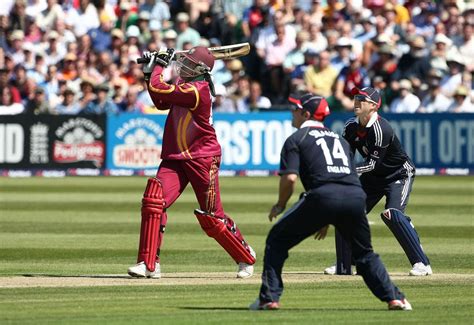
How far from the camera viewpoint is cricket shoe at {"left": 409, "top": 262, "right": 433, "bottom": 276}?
504 inches

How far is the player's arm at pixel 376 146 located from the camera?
1276 cm

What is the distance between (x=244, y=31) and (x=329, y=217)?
20.5 m

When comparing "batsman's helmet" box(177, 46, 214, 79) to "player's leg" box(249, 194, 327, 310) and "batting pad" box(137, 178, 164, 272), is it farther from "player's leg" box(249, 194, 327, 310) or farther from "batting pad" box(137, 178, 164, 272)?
"player's leg" box(249, 194, 327, 310)

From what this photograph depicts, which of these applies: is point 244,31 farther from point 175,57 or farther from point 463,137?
point 175,57

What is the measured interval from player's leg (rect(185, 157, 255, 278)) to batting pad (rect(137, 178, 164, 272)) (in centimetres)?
37

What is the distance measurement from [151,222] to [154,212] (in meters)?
0.10

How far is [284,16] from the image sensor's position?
1171 inches

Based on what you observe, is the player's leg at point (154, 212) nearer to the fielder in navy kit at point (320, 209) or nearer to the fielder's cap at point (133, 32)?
the fielder in navy kit at point (320, 209)

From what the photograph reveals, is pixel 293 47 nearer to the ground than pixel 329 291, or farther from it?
farther from it

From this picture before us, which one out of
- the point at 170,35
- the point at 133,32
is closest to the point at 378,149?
the point at 170,35

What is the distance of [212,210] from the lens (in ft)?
40.9

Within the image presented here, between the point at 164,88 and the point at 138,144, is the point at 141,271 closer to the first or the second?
the point at 164,88

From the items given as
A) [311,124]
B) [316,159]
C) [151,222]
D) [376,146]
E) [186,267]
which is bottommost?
[186,267]

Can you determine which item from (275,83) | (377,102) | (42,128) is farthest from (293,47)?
(377,102)
